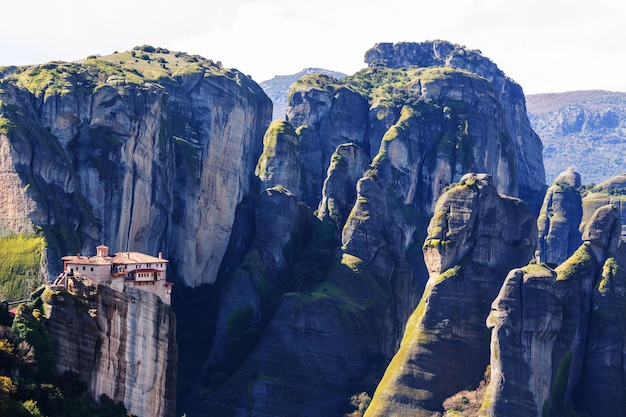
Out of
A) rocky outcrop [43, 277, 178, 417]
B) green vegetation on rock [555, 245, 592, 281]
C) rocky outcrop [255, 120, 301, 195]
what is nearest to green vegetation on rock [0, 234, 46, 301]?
rocky outcrop [43, 277, 178, 417]

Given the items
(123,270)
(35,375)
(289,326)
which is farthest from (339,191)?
(35,375)

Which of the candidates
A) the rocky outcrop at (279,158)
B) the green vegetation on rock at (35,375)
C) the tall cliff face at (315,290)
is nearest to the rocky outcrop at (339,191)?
the tall cliff face at (315,290)

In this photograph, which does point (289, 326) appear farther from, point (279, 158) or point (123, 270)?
point (123, 270)

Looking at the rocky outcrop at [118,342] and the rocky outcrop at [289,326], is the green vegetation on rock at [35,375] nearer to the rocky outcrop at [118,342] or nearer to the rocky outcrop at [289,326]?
the rocky outcrop at [118,342]

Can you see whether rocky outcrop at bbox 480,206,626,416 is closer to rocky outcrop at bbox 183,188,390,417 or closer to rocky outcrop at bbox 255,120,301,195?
rocky outcrop at bbox 183,188,390,417

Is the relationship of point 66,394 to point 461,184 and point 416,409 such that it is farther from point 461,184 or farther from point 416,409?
point 461,184

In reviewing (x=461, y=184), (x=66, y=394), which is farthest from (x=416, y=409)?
(x=66, y=394)
